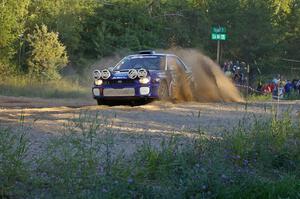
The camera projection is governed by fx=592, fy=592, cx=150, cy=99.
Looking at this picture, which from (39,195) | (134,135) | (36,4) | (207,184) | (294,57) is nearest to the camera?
(39,195)

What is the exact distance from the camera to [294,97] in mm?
28094

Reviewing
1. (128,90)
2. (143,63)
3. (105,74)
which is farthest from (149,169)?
(143,63)

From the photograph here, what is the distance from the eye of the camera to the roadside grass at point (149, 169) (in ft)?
19.5

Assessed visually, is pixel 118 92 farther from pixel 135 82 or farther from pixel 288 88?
pixel 288 88

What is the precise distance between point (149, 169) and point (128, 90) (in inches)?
318

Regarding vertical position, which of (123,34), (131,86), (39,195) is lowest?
(39,195)

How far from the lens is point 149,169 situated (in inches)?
265

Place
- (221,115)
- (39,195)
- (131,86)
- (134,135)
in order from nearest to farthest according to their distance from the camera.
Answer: (39,195) → (134,135) → (221,115) → (131,86)

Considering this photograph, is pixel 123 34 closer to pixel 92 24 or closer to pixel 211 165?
pixel 92 24

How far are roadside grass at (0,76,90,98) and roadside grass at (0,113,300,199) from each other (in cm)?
1619

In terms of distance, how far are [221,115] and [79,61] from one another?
93.7 feet

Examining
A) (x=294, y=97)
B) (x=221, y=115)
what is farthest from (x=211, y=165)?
(x=294, y=97)

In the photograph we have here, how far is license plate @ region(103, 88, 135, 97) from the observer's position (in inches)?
580

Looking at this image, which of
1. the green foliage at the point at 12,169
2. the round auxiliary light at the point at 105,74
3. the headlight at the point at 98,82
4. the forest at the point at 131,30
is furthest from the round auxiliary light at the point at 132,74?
the forest at the point at 131,30
